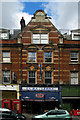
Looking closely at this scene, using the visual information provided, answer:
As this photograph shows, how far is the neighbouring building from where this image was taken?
2169 centimetres

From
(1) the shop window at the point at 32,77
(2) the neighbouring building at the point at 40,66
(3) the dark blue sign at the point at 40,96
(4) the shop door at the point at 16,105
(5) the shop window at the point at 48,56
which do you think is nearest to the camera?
(4) the shop door at the point at 16,105

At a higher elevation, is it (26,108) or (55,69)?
(55,69)

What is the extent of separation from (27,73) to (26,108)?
4.53 metres

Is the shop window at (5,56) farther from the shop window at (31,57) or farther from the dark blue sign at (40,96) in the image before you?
the dark blue sign at (40,96)

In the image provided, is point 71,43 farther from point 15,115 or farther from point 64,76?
point 15,115

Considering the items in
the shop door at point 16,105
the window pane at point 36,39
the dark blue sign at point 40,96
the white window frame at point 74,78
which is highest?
the window pane at point 36,39

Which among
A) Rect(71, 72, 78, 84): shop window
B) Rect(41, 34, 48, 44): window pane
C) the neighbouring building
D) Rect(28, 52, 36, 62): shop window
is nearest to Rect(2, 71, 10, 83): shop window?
the neighbouring building

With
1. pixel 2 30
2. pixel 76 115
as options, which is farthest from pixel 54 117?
pixel 2 30

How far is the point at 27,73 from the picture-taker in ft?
72.9

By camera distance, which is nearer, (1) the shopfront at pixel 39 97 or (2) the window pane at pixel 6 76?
(1) the shopfront at pixel 39 97

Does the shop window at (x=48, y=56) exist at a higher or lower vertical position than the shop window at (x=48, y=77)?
higher

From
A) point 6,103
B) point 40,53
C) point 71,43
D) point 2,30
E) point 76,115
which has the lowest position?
point 76,115

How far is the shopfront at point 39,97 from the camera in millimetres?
21578

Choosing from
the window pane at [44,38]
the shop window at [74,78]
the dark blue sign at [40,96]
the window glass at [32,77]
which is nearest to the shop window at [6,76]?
the dark blue sign at [40,96]
